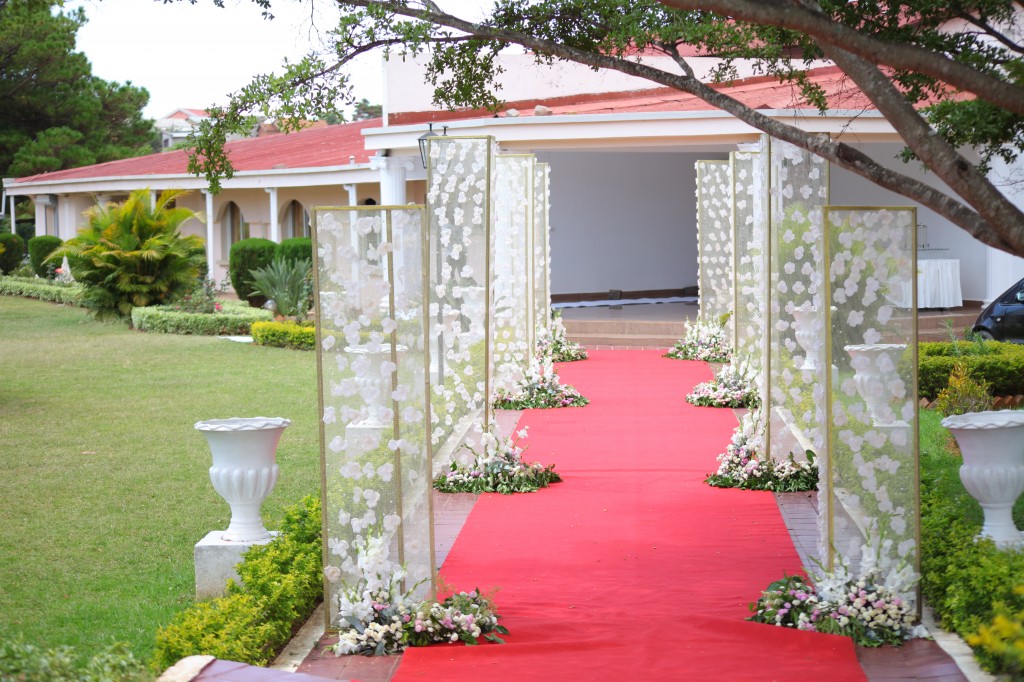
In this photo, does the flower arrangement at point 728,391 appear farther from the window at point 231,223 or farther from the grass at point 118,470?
the window at point 231,223

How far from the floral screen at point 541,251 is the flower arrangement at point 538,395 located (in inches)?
96.1

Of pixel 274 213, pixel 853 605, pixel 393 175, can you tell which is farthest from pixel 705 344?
pixel 274 213

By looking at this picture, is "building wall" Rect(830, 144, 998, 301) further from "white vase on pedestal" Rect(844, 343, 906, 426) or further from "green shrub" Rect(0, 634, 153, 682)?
"green shrub" Rect(0, 634, 153, 682)

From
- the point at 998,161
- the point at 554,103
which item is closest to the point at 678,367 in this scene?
the point at 998,161

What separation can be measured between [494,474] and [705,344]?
8.50 metres

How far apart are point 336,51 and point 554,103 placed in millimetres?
14927

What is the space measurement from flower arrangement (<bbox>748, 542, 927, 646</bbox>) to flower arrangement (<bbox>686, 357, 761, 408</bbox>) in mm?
6522

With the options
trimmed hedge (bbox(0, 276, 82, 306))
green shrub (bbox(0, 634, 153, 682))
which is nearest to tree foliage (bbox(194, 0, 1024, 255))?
green shrub (bbox(0, 634, 153, 682))

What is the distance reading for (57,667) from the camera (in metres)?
3.71

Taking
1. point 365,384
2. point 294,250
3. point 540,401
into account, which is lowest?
point 540,401

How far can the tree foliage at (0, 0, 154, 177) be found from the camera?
3722 centimetres

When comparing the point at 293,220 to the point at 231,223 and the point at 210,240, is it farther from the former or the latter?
the point at 231,223

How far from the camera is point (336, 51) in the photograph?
7109mm

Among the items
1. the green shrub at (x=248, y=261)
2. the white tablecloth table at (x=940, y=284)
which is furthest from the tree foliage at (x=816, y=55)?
the green shrub at (x=248, y=261)
